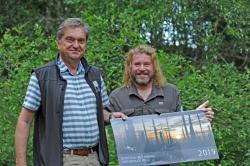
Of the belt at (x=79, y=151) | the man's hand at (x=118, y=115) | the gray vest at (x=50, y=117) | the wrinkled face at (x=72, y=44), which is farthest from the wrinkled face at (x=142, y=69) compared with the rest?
the belt at (x=79, y=151)

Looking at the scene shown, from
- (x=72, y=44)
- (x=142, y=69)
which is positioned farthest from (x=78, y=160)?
(x=142, y=69)

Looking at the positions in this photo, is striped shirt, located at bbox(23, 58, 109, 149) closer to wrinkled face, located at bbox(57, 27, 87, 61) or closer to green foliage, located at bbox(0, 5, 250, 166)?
wrinkled face, located at bbox(57, 27, 87, 61)

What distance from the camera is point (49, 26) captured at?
10.8 m

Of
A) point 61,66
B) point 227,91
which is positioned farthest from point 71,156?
point 227,91

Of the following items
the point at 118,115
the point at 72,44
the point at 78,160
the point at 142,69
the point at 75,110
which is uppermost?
the point at 72,44

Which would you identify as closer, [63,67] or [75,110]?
[75,110]

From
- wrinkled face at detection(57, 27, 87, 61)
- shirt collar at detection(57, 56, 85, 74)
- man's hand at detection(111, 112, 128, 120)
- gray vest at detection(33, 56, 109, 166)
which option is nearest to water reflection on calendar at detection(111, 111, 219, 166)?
man's hand at detection(111, 112, 128, 120)

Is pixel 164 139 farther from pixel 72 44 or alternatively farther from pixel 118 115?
pixel 72 44

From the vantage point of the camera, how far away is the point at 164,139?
185 inches

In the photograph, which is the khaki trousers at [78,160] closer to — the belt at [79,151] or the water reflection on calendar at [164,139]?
the belt at [79,151]

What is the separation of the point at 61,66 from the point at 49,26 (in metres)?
6.73

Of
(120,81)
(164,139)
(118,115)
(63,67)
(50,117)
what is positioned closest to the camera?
(50,117)

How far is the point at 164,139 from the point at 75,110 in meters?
0.91

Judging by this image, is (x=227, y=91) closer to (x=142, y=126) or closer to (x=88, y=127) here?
(x=142, y=126)
